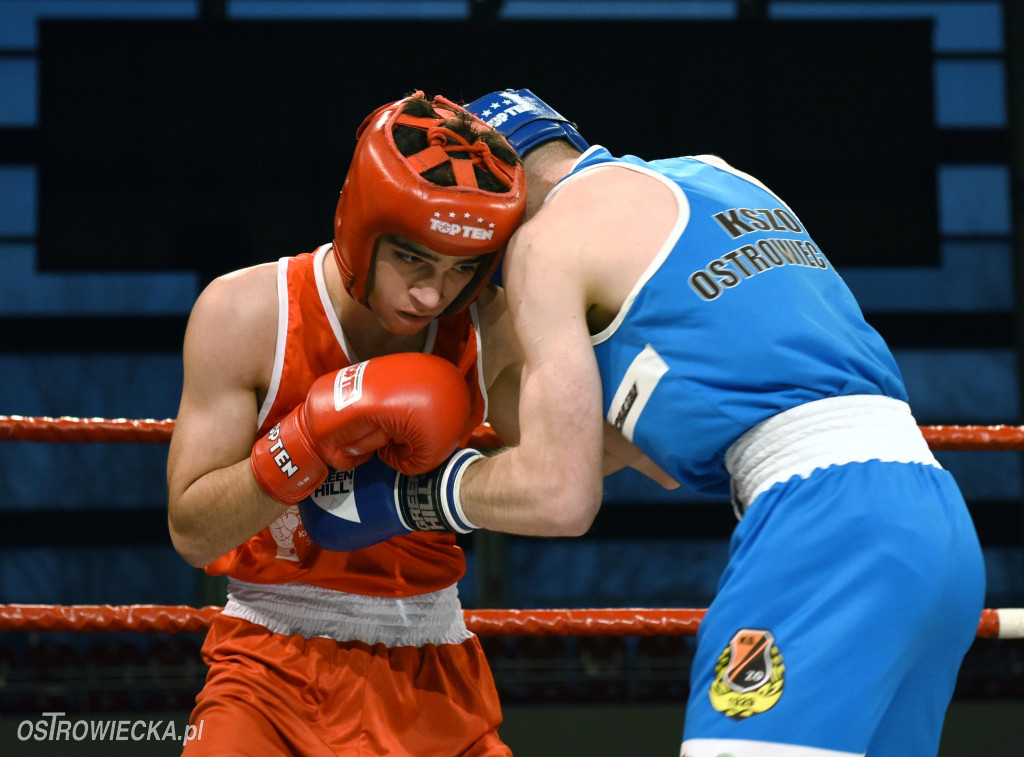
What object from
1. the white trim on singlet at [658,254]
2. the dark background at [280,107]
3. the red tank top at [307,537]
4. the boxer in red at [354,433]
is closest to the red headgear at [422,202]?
the boxer in red at [354,433]

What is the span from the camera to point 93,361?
959 centimetres

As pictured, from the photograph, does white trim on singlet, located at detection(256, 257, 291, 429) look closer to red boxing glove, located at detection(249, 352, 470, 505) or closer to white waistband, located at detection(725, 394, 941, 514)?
red boxing glove, located at detection(249, 352, 470, 505)

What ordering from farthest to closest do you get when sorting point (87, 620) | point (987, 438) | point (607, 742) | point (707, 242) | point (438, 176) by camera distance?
1. point (607, 742)
2. point (987, 438)
3. point (87, 620)
4. point (438, 176)
5. point (707, 242)

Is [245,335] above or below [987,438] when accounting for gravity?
above

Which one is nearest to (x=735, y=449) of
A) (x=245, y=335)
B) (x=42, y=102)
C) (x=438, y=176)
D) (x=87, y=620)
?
(x=438, y=176)

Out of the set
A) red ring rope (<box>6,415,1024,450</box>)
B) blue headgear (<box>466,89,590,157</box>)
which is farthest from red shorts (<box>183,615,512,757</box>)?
blue headgear (<box>466,89,590,157</box>)

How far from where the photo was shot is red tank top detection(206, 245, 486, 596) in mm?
1746

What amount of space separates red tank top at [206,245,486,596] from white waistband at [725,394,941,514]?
58 centimetres

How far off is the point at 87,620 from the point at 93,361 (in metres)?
8.05

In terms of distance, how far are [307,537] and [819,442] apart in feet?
2.91

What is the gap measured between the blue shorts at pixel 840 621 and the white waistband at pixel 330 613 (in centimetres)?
63

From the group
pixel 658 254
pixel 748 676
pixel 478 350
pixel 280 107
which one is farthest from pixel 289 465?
pixel 280 107

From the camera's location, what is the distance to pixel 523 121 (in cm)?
185

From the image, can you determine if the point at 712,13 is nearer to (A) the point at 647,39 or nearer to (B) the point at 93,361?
(A) the point at 647,39
